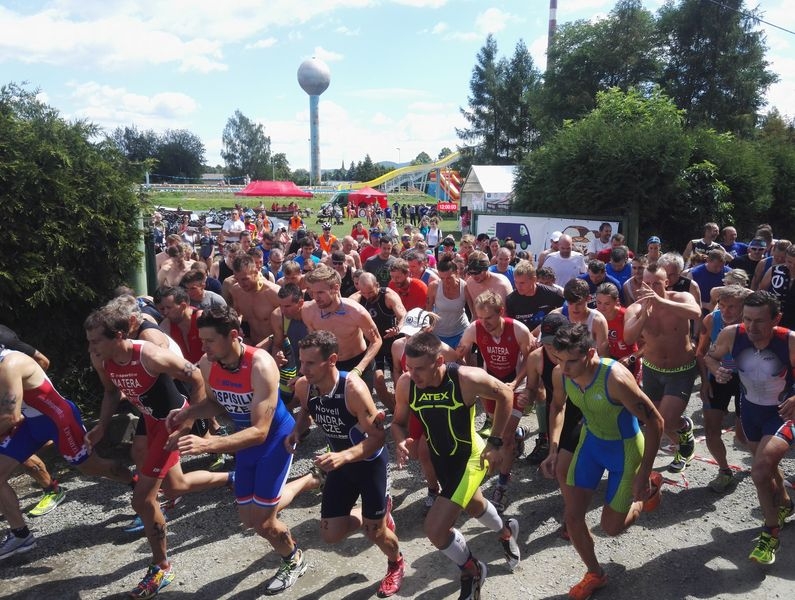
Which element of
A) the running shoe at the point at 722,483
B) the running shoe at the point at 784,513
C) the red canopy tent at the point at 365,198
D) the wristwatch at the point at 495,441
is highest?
the red canopy tent at the point at 365,198

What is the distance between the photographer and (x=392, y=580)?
12.3 feet

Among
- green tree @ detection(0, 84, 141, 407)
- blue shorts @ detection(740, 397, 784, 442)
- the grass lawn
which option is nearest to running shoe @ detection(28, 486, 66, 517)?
green tree @ detection(0, 84, 141, 407)

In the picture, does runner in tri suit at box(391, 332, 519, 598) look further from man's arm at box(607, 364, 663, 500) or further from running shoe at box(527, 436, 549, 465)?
running shoe at box(527, 436, 549, 465)

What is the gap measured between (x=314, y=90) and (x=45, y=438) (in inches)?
4708

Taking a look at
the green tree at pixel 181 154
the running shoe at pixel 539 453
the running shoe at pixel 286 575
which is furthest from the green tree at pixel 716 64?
the green tree at pixel 181 154

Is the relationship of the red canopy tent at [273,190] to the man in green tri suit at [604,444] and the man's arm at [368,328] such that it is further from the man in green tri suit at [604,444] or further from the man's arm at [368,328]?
the man in green tri suit at [604,444]

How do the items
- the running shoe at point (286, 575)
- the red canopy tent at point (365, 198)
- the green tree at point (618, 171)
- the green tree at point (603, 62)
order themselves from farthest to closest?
1. the red canopy tent at point (365, 198)
2. the green tree at point (603, 62)
3. the green tree at point (618, 171)
4. the running shoe at point (286, 575)

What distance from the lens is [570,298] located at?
5090 mm

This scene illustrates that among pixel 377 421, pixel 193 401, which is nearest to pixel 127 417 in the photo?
pixel 193 401

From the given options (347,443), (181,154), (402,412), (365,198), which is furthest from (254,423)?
(181,154)

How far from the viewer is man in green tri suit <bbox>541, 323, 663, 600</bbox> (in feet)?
11.5

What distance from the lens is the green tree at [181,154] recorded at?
9281 cm

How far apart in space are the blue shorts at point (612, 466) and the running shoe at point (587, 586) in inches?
18.5

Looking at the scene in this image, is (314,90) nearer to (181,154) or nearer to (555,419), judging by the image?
(181,154)
